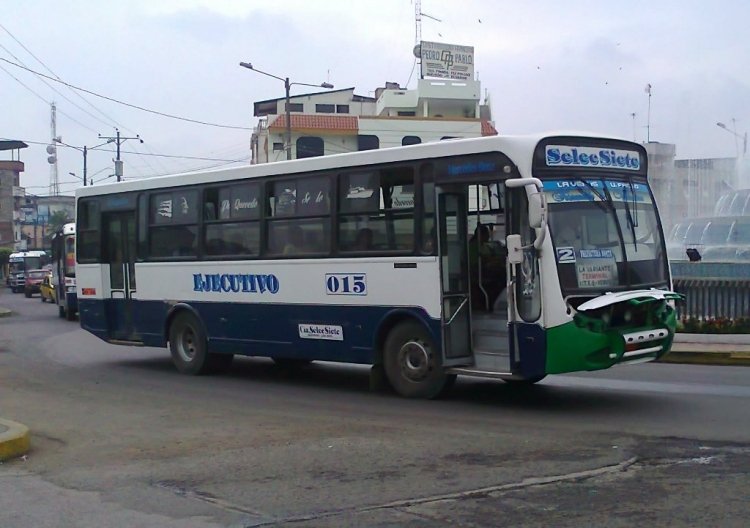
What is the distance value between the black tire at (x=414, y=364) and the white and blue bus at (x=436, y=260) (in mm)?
18

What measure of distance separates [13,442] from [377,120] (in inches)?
2101

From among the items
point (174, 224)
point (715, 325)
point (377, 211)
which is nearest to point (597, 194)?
point (377, 211)

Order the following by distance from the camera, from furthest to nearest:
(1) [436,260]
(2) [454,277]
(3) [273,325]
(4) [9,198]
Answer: (4) [9,198] → (3) [273,325] → (2) [454,277] → (1) [436,260]

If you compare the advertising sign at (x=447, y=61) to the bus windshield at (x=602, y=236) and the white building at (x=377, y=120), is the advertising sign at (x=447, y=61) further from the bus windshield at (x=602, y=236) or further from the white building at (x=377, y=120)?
the bus windshield at (x=602, y=236)

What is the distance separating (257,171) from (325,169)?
144cm

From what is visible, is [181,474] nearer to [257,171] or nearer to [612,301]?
[612,301]

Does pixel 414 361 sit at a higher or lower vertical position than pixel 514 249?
lower

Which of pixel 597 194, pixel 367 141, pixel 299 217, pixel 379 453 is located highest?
pixel 367 141

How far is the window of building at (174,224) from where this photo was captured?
48.6 ft

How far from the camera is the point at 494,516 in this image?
647 cm

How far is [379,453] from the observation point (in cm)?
880

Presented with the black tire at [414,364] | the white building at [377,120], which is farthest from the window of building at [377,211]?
the white building at [377,120]

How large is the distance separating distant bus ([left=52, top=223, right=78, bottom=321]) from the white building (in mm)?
27622

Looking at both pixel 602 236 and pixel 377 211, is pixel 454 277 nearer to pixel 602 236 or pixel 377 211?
pixel 377 211
